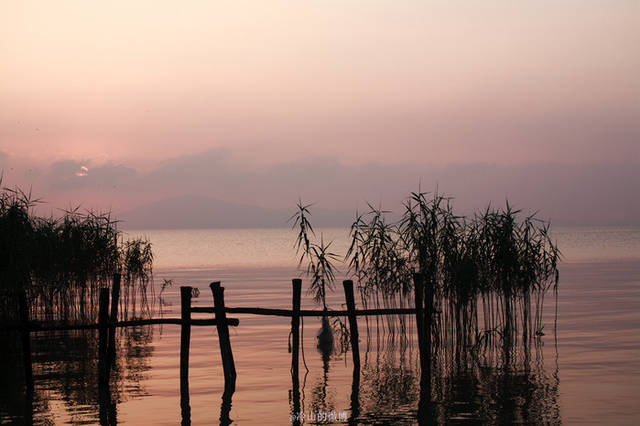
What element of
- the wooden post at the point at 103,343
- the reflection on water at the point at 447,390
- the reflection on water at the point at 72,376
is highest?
the wooden post at the point at 103,343

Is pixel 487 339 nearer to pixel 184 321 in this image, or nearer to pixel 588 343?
pixel 588 343

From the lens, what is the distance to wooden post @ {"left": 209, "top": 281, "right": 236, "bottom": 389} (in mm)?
17922

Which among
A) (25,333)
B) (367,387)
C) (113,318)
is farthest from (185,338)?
(367,387)

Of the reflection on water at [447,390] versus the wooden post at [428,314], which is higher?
the wooden post at [428,314]

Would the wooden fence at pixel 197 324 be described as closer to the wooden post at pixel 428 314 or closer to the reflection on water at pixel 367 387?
the wooden post at pixel 428 314

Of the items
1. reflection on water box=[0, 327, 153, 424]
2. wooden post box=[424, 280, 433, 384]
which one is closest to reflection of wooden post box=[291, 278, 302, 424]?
wooden post box=[424, 280, 433, 384]

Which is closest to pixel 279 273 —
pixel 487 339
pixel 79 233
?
pixel 79 233

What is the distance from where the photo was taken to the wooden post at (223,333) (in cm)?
1792

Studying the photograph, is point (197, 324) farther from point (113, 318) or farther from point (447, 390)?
point (447, 390)

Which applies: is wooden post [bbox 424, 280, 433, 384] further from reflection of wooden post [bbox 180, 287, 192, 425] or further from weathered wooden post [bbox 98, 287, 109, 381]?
weathered wooden post [bbox 98, 287, 109, 381]

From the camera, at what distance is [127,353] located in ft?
79.9

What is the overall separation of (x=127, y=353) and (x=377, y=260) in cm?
862

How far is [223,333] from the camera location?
1817cm

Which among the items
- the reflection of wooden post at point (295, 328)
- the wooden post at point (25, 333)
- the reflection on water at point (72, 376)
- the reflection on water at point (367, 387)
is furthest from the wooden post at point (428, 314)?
the wooden post at point (25, 333)
